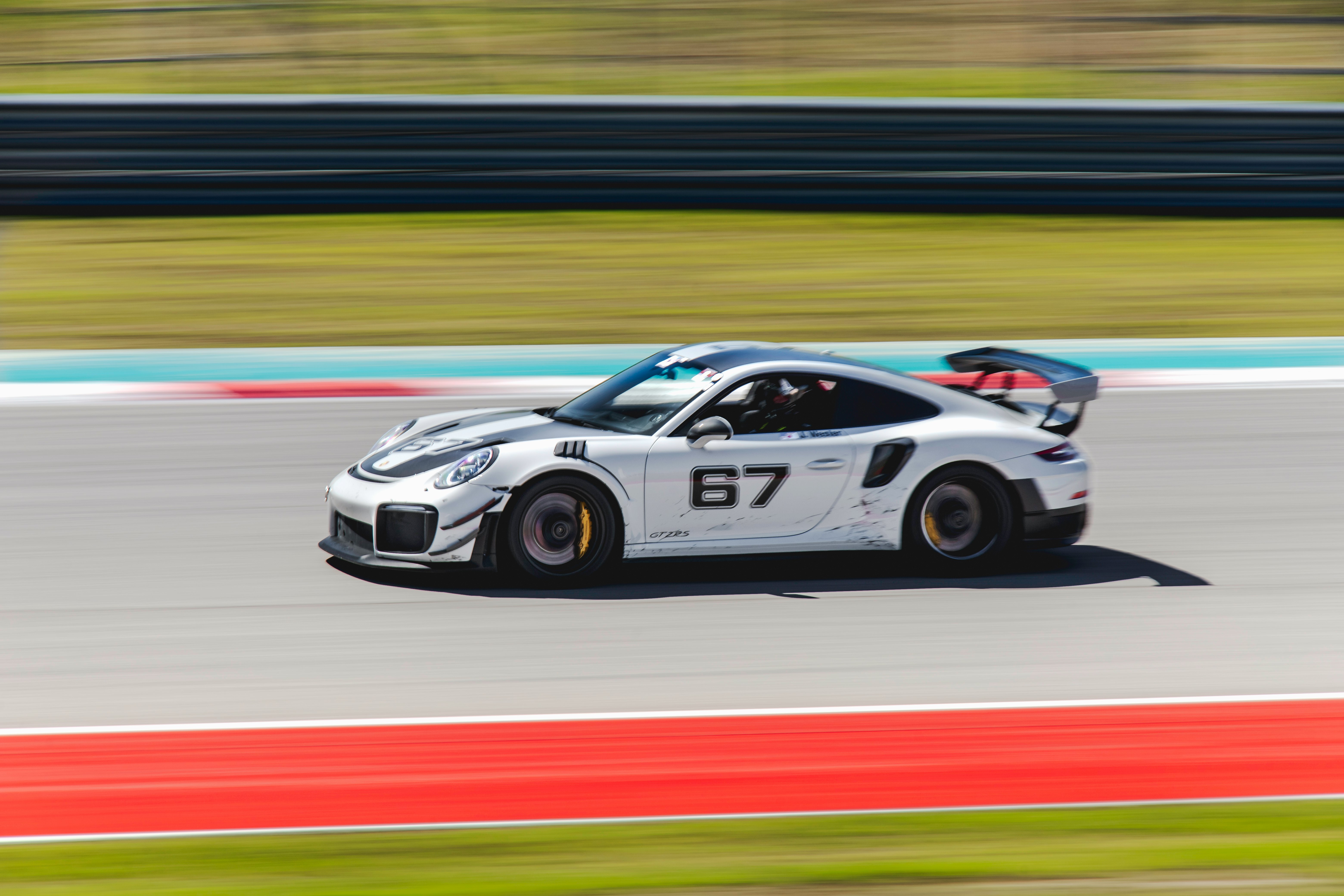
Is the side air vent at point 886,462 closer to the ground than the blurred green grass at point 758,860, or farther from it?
farther from it

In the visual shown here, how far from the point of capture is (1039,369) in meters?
7.65

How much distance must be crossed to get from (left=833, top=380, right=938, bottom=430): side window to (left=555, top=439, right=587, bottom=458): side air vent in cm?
122

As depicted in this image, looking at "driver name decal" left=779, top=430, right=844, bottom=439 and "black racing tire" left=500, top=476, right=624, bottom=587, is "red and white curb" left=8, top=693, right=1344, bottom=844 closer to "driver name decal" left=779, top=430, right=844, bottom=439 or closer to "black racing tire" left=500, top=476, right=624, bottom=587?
"black racing tire" left=500, top=476, right=624, bottom=587

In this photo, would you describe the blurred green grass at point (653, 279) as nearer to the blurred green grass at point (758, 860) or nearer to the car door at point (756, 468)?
the car door at point (756, 468)

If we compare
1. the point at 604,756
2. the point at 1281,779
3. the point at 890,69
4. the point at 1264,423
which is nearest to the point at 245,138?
the point at 890,69

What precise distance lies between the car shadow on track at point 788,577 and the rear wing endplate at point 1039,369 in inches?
33.1

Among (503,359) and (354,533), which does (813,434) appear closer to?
(354,533)

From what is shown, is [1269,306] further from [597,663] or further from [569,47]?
[597,663]

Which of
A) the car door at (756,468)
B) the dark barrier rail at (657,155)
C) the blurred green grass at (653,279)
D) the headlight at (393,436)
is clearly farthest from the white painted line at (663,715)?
the dark barrier rail at (657,155)

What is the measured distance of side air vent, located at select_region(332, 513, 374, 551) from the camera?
705 cm

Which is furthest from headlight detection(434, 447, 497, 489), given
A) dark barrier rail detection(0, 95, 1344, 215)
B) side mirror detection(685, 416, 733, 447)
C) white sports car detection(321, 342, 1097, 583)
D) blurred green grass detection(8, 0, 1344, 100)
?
blurred green grass detection(8, 0, 1344, 100)

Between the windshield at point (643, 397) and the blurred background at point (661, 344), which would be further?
the windshield at point (643, 397)

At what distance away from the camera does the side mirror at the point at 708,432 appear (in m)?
7.07

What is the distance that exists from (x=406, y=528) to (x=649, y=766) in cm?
231
